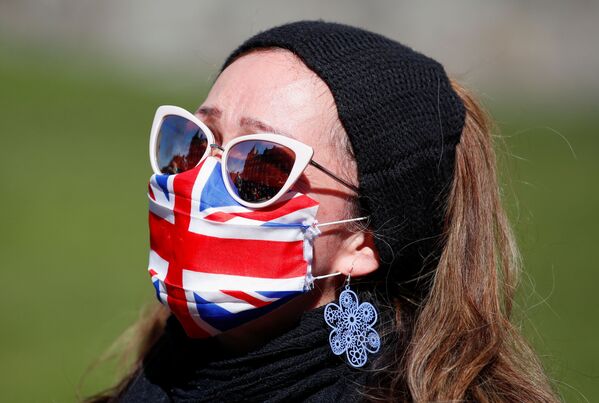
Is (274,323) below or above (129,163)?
above

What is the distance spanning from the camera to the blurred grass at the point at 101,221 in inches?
269

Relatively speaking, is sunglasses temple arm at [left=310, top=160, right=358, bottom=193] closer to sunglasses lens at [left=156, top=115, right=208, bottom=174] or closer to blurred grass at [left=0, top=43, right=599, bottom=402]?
sunglasses lens at [left=156, top=115, right=208, bottom=174]

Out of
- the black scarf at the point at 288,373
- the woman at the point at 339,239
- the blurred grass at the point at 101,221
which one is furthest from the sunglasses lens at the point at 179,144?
the blurred grass at the point at 101,221

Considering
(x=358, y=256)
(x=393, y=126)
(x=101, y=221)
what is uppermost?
(x=393, y=126)

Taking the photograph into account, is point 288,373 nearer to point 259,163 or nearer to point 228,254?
point 228,254

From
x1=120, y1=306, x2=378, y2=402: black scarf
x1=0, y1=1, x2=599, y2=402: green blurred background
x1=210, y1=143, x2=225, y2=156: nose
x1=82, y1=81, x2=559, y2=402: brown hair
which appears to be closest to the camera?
x1=82, y1=81, x2=559, y2=402: brown hair

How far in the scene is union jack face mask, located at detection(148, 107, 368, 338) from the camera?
2.99 metres

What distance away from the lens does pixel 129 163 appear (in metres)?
14.9

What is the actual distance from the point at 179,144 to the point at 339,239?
77 cm

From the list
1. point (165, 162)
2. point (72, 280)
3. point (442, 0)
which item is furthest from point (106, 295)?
point (442, 0)

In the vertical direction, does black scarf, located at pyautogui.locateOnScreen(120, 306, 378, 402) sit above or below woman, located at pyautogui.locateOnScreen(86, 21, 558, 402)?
below

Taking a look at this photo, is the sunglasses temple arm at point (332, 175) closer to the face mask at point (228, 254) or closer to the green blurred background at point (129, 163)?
the face mask at point (228, 254)

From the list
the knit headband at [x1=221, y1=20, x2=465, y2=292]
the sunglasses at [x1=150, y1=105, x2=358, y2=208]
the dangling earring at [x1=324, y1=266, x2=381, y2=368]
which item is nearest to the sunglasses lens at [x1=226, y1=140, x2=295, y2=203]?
the sunglasses at [x1=150, y1=105, x2=358, y2=208]

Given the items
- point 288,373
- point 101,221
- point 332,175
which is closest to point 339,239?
point 332,175
